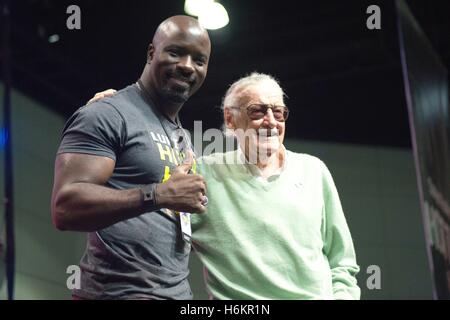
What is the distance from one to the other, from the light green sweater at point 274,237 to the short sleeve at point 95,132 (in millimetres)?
372

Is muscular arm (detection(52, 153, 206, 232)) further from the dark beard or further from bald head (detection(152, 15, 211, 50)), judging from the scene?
bald head (detection(152, 15, 211, 50))

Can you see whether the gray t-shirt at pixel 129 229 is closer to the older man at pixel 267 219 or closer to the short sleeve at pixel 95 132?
the short sleeve at pixel 95 132

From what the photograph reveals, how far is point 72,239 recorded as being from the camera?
537 cm

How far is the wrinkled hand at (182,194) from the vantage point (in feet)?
4.41

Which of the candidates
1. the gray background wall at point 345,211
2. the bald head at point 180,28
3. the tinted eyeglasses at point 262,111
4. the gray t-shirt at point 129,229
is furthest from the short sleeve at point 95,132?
the gray background wall at point 345,211

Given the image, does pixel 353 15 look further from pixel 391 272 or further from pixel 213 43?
pixel 391 272

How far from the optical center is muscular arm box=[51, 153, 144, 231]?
134 centimetres

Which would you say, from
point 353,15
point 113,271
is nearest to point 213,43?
point 353,15

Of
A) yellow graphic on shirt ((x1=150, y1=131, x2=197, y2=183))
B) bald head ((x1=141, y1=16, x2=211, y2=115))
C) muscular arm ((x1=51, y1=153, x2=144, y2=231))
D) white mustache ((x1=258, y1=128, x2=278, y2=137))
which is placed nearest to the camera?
muscular arm ((x1=51, y1=153, x2=144, y2=231))

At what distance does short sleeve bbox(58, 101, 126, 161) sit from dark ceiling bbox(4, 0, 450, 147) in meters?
2.79

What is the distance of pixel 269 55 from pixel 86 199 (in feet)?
11.3

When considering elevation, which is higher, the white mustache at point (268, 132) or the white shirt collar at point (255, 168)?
the white mustache at point (268, 132)

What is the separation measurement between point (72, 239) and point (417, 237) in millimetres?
2964

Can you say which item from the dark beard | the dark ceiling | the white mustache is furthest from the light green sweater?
the dark ceiling
